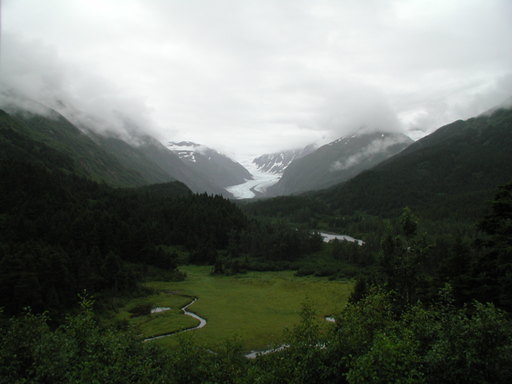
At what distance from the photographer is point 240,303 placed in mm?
100812

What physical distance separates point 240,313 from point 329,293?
36173mm

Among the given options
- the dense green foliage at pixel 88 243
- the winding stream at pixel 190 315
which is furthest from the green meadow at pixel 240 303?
the dense green foliage at pixel 88 243

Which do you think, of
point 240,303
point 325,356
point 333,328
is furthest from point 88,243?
point 325,356

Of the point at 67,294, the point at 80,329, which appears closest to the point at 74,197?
the point at 67,294

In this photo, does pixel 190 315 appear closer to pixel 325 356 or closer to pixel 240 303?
pixel 240 303

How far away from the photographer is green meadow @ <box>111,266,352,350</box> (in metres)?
73.1

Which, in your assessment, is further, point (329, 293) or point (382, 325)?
point (329, 293)

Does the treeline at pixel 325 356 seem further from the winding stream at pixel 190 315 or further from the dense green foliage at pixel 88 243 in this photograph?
the dense green foliage at pixel 88 243

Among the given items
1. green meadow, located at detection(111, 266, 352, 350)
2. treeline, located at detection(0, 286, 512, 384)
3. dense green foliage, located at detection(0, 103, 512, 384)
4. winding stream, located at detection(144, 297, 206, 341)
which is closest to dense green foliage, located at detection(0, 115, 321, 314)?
dense green foliage, located at detection(0, 103, 512, 384)

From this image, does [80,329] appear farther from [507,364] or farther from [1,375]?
[507,364]

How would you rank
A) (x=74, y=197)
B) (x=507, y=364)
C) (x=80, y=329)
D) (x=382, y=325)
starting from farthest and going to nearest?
(x=74, y=197) → (x=80, y=329) → (x=382, y=325) → (x=507, y=364)

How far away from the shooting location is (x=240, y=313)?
9006 centimetres

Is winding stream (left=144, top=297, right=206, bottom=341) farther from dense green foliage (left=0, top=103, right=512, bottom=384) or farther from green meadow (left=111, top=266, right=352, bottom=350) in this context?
dense green foliage (left=0, top=103, right=512, bottom=384)

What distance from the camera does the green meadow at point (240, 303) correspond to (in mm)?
73125
